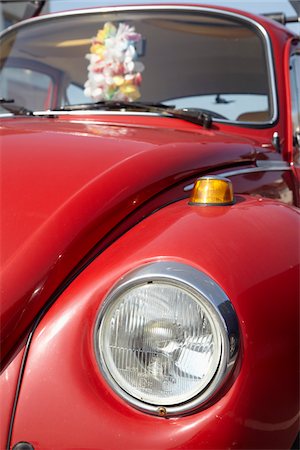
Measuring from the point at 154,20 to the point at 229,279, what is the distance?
2.07 meters

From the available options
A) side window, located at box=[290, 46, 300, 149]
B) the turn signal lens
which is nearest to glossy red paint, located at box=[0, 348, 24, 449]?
the turn signal lens

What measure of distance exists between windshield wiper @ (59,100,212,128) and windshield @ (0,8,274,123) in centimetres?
14

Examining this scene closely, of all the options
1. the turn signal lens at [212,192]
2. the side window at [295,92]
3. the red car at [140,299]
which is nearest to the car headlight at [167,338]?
the red car at [140,299]

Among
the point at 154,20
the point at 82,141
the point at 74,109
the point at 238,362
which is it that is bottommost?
the point at 238,362

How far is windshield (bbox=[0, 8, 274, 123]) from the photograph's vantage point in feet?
9.25

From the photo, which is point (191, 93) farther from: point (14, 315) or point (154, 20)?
point (14, 315)

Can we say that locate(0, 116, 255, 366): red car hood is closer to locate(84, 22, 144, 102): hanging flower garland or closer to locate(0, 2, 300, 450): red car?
locate(0, 2, 300, 450): red car

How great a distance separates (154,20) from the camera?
297 cm

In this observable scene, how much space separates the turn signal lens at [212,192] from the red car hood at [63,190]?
4.7 inches

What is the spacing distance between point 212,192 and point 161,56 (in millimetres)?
1721

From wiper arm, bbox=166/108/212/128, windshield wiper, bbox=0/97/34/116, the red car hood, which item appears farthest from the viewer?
windshield wiper, bbox=0/97/34/116

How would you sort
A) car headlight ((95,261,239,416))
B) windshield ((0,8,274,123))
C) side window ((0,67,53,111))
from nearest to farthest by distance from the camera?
1. car headlight ((95,261,239,416))
2. windshield ((0,8,274,123))
3. side window ((0,67,53,111))

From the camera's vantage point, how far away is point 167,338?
1.22 meters

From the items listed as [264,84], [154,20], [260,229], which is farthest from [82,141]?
[154,20]
